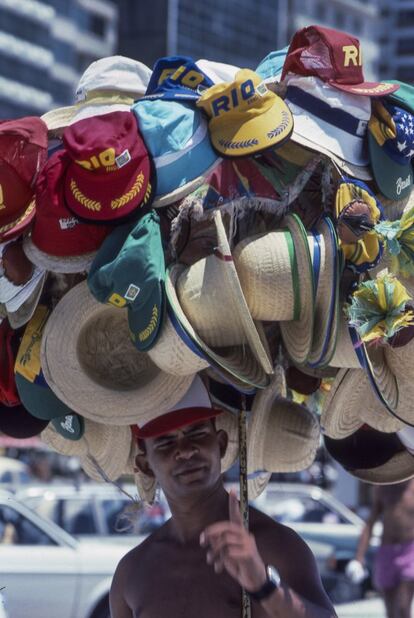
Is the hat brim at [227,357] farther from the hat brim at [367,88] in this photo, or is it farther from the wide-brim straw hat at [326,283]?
the hat brim at [367,88]

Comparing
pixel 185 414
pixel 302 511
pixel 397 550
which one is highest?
pixel 185 414

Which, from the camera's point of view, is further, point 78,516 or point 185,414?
point 78,516

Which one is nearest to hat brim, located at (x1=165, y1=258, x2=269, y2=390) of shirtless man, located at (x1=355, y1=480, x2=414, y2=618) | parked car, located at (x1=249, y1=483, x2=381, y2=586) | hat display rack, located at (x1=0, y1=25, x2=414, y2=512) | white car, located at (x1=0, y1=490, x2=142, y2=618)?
hat display rack, located at (x1=0, y1=25, x2=414, y2=512)

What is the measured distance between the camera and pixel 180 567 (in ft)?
11.7

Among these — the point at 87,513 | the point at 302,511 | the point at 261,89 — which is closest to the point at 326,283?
the point at 261,89

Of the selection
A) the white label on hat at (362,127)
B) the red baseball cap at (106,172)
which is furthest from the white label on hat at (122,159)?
the white label on hat at (362,127)

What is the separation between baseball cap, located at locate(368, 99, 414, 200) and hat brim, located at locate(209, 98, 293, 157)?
0.77 ft

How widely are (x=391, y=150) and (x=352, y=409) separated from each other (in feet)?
2.61

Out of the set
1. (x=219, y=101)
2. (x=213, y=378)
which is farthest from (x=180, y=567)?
(x=219, y=101)

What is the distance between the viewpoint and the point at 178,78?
10.8 feet

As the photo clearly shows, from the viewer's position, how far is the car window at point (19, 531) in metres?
9.07

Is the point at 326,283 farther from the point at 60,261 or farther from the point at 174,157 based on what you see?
the point at 60,261

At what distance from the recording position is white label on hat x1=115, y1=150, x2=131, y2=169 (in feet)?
9.90

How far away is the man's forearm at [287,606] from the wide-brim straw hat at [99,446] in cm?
82
